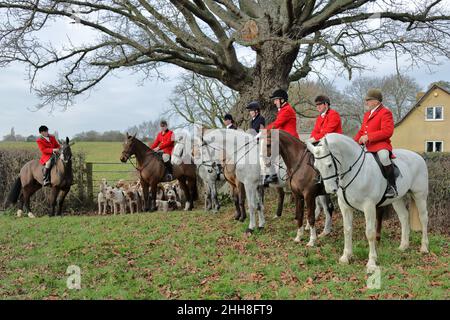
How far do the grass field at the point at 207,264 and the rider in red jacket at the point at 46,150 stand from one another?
2.89 meters

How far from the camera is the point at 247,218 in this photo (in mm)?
10484

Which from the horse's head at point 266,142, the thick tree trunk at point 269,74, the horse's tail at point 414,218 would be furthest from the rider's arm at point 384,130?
the thick tree trunk at point 269,74

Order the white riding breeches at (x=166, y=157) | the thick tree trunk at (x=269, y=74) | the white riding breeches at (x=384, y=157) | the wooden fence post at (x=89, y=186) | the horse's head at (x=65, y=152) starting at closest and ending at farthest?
1. the white riding breeches at (x=384, y=157)
2. the thick tree trunk at (x=269, y=74)
3. the horse's head at (x=65, y=152)
4. the white riding breeches at (x=166, y=157)
5. the wooden fence post at (x=89, y=186)

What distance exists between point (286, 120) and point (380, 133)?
2.18m

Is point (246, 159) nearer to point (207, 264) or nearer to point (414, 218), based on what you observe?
point (207, 264)

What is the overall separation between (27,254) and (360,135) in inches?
265

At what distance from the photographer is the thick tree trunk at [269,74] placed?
12.2m

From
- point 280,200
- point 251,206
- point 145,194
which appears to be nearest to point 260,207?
point 251,206

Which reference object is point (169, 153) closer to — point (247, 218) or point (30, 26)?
point (247, 218)

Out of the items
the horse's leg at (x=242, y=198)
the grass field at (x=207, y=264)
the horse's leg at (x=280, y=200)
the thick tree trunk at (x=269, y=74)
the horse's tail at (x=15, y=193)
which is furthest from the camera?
the horse's tail at (x=15, y=193)

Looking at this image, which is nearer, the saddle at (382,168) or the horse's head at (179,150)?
the saddle at (382,168)

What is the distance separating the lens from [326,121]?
782cm

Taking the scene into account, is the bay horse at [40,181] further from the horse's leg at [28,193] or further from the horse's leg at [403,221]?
the horse's leg at [403,221]
